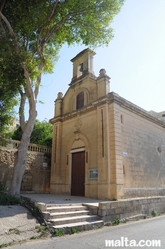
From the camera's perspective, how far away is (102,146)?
10.4 m

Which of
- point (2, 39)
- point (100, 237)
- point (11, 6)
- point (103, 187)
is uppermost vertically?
point (11, 6)

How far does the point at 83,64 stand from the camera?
14.1 meters

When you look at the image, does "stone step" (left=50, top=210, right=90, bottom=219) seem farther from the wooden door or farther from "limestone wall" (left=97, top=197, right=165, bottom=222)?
the wooden door

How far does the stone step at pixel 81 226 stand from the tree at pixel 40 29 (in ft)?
12.7

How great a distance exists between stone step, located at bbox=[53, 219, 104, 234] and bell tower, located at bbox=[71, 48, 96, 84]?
9.77 metres

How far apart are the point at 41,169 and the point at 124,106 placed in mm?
8046

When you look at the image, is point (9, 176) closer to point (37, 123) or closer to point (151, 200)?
point (151, 200)

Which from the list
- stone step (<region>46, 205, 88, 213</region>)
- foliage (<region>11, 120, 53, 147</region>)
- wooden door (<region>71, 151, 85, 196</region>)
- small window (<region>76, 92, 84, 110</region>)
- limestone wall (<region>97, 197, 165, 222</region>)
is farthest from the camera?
foliage (<region>11, 120, 53, 147</region>)

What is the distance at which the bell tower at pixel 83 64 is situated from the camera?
44.5 feet

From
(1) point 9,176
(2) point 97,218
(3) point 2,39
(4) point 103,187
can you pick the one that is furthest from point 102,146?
(3) point 2,39

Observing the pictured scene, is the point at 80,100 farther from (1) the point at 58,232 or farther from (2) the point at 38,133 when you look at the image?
(2) the point at 38,133

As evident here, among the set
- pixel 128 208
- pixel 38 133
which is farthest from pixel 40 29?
pixel 38 133

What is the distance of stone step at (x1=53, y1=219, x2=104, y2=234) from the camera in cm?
539

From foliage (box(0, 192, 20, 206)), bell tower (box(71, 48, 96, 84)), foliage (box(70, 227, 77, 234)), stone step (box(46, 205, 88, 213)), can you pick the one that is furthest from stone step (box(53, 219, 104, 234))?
bell tower (box(71, 48, 96, 84))
